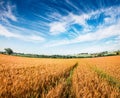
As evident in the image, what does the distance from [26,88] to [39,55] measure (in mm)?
103013

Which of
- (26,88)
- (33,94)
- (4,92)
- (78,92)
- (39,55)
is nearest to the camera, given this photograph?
(4,92)

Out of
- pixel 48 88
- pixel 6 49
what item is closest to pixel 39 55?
pixel 6 49

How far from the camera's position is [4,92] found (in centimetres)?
600

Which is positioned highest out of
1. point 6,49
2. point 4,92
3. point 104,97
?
point 6,49

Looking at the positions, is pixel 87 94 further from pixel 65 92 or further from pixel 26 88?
pixel 26 88

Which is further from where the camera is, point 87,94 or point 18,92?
point 87,94

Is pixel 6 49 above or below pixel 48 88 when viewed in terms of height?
above

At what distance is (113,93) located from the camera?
759cm

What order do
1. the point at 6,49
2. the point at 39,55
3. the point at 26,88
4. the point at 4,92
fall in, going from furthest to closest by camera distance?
the point at 6,49, the point at 39,55, the point at 26,88, the point at 4,92

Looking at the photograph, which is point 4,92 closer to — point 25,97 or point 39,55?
point 25,97

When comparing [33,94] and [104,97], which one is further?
[104,97]

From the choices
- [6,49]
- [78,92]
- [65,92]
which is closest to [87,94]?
[78,92]

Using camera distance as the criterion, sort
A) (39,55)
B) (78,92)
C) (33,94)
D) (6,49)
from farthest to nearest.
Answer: (6,49) → (39,55) → (78,92) → (33,94)

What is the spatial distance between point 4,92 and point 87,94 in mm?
3507
